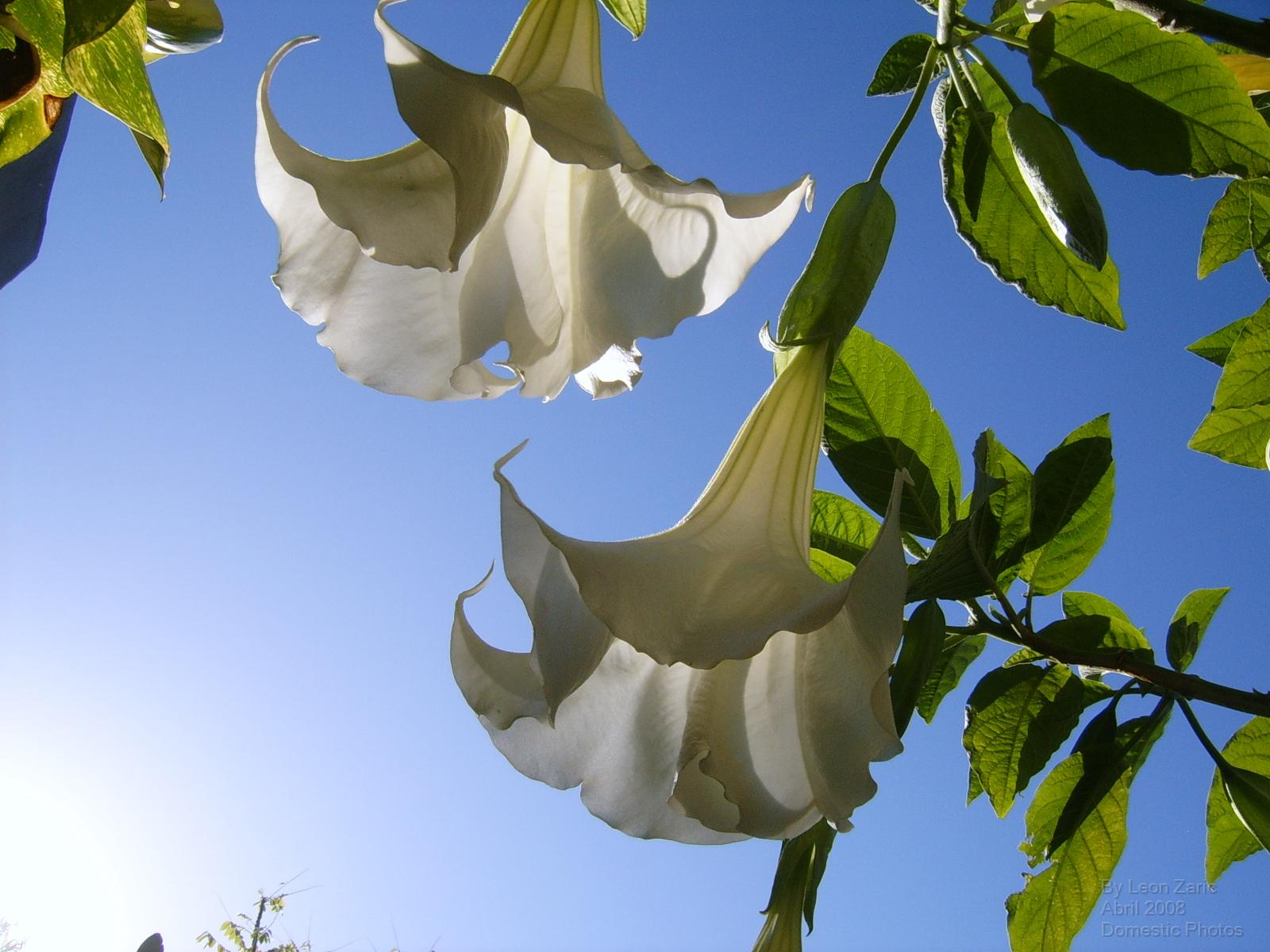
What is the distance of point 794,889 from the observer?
578 mm

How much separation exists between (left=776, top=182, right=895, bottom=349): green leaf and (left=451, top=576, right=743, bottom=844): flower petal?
0.67 ft

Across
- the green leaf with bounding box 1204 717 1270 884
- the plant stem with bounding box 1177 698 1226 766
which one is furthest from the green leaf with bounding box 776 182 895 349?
the green leaf with bounding box 1204 717 1270 884

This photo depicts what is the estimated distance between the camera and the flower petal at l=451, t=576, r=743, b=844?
1.54 feet

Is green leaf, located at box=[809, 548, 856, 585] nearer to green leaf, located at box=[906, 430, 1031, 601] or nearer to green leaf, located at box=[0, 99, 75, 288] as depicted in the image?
green leaf, located at box=[906, 430, 1031, 601]

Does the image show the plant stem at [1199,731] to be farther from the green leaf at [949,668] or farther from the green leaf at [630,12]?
the green leaf at [630,12]

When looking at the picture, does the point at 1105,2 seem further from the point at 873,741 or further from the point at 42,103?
the point at 42,103

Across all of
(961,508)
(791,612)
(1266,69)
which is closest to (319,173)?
Answer: (791,612)

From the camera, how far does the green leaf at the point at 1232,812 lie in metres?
0.86

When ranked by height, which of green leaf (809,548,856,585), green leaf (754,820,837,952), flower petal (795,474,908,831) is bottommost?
green leaf (754,820,837,952)

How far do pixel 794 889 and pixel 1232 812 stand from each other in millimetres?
544

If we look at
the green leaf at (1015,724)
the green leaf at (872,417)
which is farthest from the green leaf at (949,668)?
the green leaf at (872,417)

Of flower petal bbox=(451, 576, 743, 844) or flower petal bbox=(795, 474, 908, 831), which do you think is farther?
flower petal bbox=(451, 576, 743, 844)

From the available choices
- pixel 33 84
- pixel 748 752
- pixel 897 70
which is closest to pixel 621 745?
pixel 748 752

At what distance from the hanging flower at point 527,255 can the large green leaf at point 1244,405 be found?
469mm
